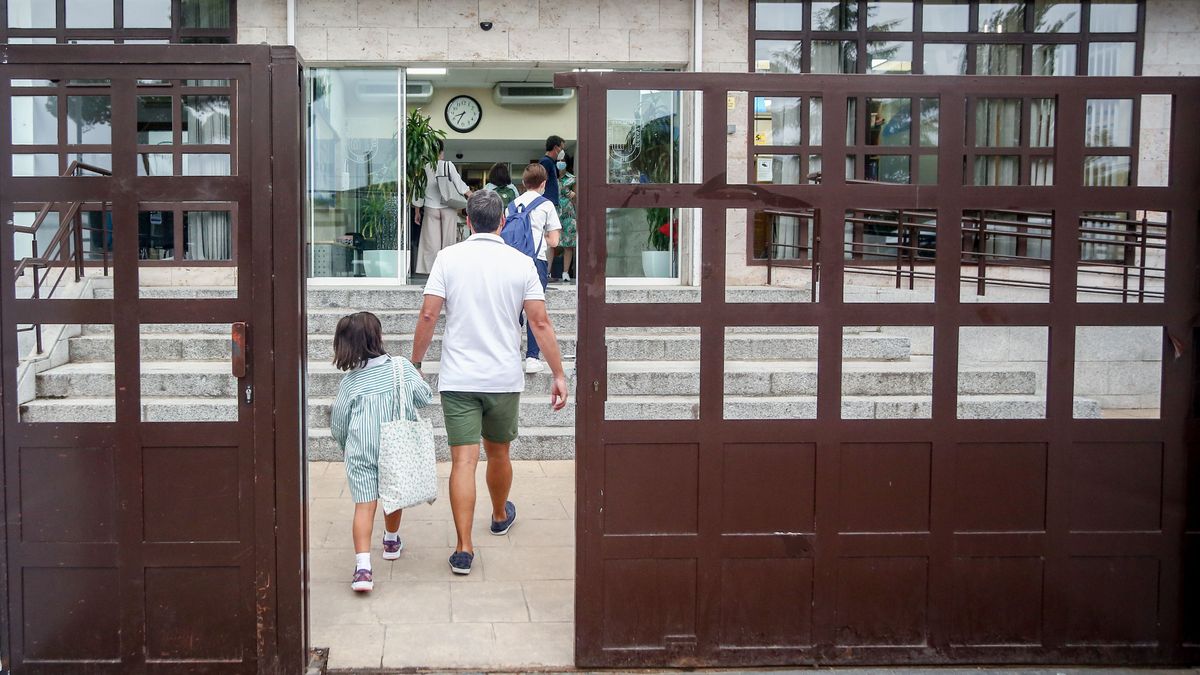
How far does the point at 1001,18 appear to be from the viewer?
36.7 ft

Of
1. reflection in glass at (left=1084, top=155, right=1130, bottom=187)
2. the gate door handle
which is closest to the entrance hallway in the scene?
the gate door handle

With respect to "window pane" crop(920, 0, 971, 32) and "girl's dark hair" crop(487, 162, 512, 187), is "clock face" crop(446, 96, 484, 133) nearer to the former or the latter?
"window pane" crop(920, 0, 971, 32)

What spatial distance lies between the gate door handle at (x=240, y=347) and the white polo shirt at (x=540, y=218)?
4.25m

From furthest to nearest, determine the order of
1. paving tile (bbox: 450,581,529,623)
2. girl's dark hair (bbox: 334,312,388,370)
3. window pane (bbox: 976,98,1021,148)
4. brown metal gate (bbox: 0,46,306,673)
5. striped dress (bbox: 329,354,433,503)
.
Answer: window pane (bbox: 976,98,1021,148)
striped dress (bbox: 329,354,433,503)
girl's dark hair (bbox: 334,312,388,370)
paving tile (bbox: 450,581,529,623)
brown metal gate (bbox: 0,46,306,673)

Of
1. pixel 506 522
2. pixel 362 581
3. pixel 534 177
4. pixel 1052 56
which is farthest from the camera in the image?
pixel 1052 56

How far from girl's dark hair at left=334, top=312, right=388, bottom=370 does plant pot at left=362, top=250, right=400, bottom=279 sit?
→ 21.6 ft

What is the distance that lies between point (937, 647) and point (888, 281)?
7124mm

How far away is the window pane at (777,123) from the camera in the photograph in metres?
11.2

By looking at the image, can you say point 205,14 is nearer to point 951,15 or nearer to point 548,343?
point 548,343

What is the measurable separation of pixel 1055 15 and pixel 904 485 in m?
8.92

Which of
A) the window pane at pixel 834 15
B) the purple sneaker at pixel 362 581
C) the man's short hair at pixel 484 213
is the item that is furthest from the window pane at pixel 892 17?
the purple sneaker at pixel 362 581

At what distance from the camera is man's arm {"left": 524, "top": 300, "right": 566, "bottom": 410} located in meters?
5.05

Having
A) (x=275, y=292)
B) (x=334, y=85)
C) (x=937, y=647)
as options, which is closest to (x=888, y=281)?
(x=334, y=85)

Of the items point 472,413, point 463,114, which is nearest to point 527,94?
point 463,114
